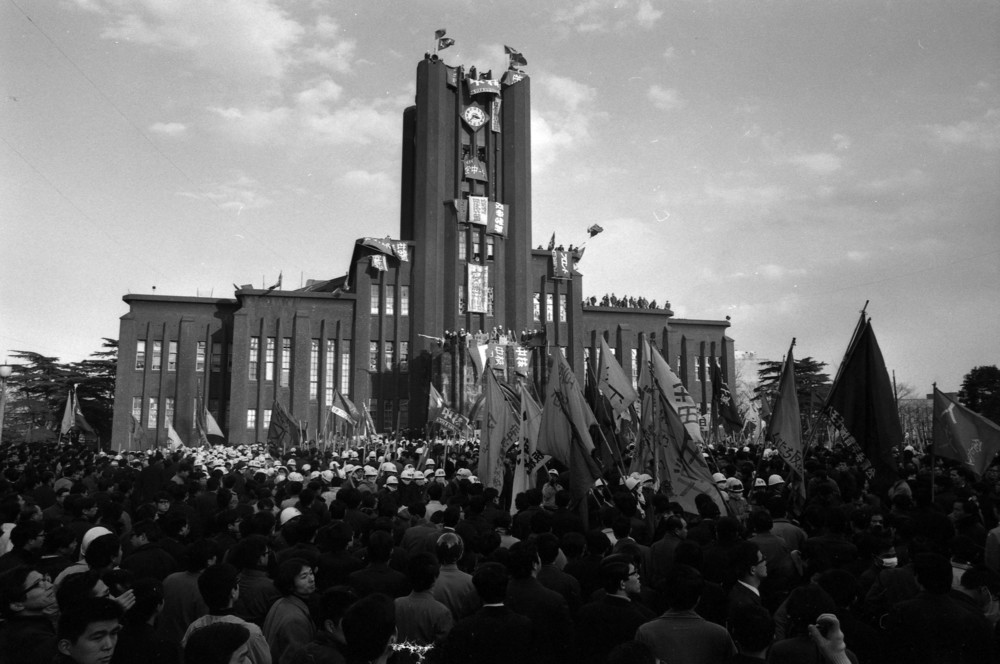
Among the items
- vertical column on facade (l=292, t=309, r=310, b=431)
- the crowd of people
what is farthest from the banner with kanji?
the crowd of people

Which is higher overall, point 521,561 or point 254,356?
point 254,356

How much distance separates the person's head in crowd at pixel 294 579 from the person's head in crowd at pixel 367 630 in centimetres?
144

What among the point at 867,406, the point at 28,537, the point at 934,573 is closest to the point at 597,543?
the point at 934,573

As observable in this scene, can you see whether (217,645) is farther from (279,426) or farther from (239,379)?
(239,379)

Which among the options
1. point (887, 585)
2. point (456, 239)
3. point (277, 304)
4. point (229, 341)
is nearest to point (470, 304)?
point (456, 239)

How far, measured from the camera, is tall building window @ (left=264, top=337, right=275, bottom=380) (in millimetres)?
48812

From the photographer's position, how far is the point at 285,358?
162 feet

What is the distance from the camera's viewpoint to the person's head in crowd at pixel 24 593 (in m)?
4.47

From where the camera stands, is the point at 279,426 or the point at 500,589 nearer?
the point at 500,589

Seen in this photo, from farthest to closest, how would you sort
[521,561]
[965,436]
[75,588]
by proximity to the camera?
[965,436] < [521,561] < [75,588]

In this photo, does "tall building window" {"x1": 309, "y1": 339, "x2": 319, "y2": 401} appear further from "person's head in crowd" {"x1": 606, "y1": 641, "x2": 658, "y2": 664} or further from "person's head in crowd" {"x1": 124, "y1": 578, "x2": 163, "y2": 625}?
"person's head in crowd" {"x1": 606, "y1": 641, "x2": 658, "y2": 664}

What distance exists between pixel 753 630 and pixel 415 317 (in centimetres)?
4675

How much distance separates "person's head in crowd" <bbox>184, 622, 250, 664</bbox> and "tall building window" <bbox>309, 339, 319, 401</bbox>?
152 ft

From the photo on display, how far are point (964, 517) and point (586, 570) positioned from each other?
4.12m
